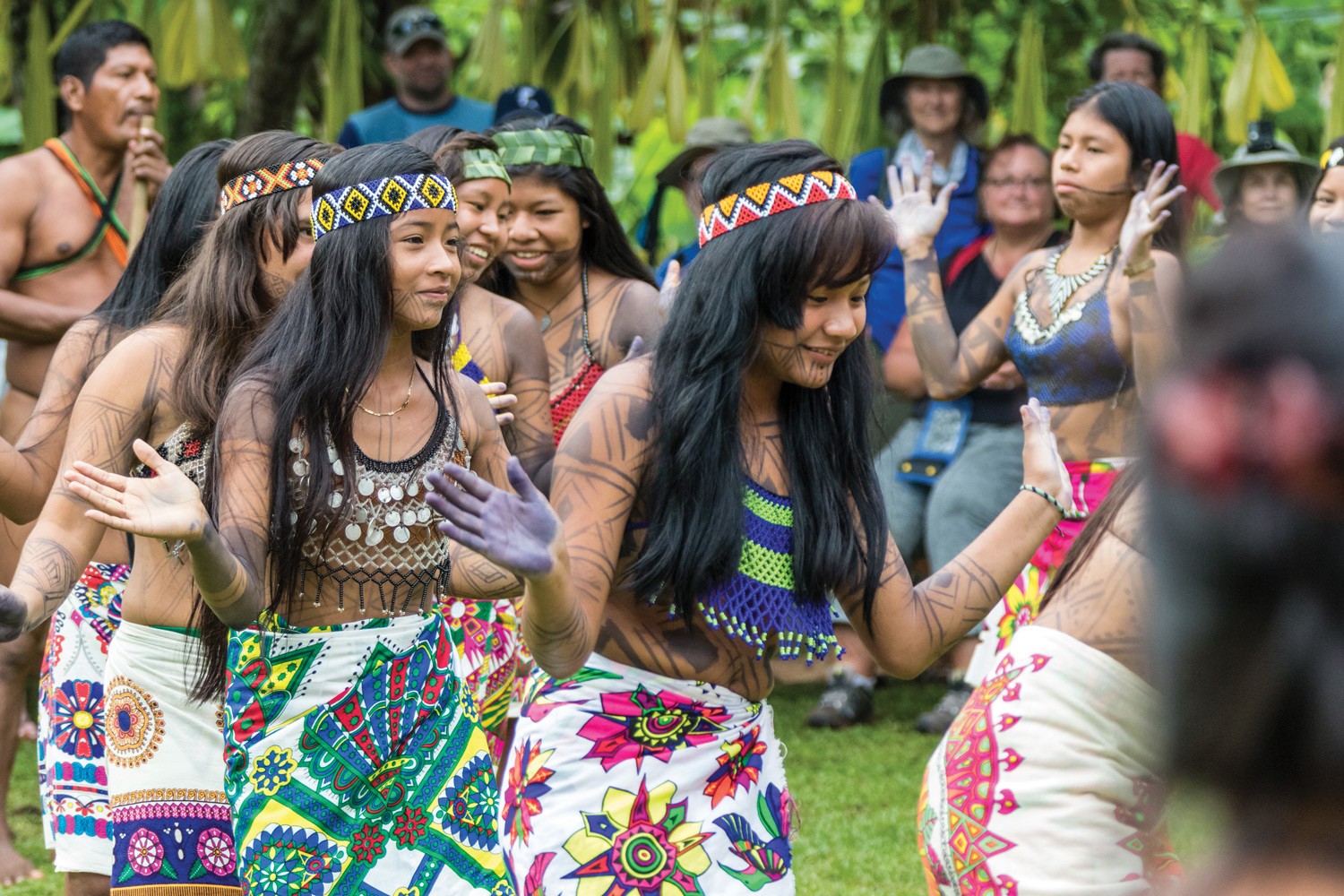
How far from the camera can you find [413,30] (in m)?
6.63

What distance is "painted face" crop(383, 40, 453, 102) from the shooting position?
663 centimetres

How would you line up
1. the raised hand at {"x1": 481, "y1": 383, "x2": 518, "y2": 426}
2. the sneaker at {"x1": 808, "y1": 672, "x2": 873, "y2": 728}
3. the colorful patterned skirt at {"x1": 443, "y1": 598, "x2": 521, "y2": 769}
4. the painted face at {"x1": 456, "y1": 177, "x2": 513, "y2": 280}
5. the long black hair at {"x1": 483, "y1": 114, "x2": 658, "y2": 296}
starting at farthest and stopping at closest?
the sneaker at {"x1": 808, "y1": 672, "x2": 873, "y2": 728} → the long black hair at {"x1": 483, "y1": 114, "x2": 658, "y2": 296} → the painted face at {"x1": 456, "y1": 177, "x2": 513, "y2": 280} → the colorful patterned skirt at {"x1": 443, "y1": 598, "x2": 521, "y2": 769} → the raised hand at {"x1": 481, "y1": 383, "x2": 518, "y2": 426}

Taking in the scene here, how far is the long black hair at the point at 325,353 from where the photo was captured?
252 cm

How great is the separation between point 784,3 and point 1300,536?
21.0 feet

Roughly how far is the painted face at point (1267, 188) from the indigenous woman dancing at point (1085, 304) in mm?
1446

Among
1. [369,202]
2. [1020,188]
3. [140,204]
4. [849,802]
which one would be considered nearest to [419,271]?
[369,202]

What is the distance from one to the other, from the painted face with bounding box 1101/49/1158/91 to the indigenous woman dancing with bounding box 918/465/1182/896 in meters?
4.34

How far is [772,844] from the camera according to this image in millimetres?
2510

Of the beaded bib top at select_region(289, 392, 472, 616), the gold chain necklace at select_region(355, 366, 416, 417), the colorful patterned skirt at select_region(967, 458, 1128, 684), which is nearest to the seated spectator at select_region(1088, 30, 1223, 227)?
the colorful patterned skirt at select_region(967, 458, 1128, 684)

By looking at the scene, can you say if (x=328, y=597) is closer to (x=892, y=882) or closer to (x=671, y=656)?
(x=671, y=656)

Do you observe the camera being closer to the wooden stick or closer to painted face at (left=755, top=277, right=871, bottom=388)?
A: painted face at (left=755, top=277, right=871, bottom=388)

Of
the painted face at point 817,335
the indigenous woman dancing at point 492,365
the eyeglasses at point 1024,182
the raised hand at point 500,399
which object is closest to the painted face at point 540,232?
the indigenous woman dancing at point 492,365

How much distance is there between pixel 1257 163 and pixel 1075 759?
436 centimetres

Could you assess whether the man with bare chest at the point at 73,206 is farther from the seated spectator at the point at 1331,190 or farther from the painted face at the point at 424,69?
the seated spectator at the point at 1331,190
